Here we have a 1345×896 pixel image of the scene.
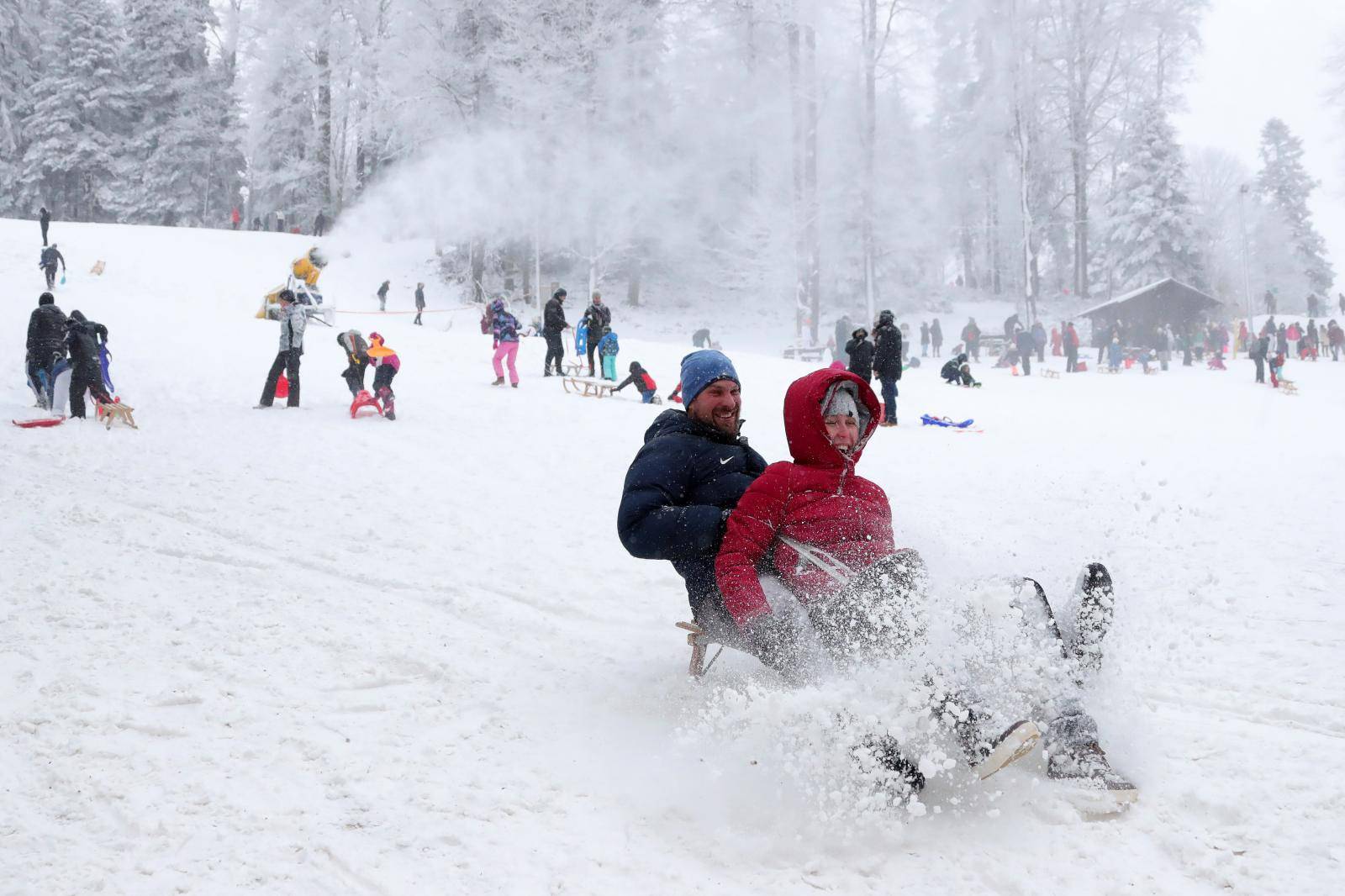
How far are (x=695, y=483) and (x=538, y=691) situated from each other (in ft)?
3.85

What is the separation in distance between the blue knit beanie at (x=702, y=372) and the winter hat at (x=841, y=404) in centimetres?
61

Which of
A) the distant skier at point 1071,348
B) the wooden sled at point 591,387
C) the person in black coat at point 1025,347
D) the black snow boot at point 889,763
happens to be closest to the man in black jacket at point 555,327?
the wooden sled at point 591,387

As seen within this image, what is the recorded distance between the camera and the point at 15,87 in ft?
144

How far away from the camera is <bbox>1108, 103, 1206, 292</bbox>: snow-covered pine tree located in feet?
137

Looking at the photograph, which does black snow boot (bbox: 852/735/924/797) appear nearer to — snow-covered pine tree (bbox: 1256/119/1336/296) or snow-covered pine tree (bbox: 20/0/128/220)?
snow-covered pine tree (bbox: 20/0/128/220)

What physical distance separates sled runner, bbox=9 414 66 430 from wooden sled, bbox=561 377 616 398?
7.19 m

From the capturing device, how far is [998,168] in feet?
153

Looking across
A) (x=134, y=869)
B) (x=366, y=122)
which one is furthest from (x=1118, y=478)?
(x=366, y=122)

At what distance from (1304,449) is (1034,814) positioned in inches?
398

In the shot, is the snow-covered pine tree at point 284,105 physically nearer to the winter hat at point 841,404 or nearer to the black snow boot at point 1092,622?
the winter hat at point 841,404

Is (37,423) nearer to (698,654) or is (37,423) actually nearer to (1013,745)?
(698,654)

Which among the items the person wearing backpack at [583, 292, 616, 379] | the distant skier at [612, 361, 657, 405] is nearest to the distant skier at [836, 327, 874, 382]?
the distant skier at [612, 361, 657, 405]

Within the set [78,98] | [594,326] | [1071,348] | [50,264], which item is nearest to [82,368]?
[594,326]

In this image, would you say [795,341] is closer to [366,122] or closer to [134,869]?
[366,122]
